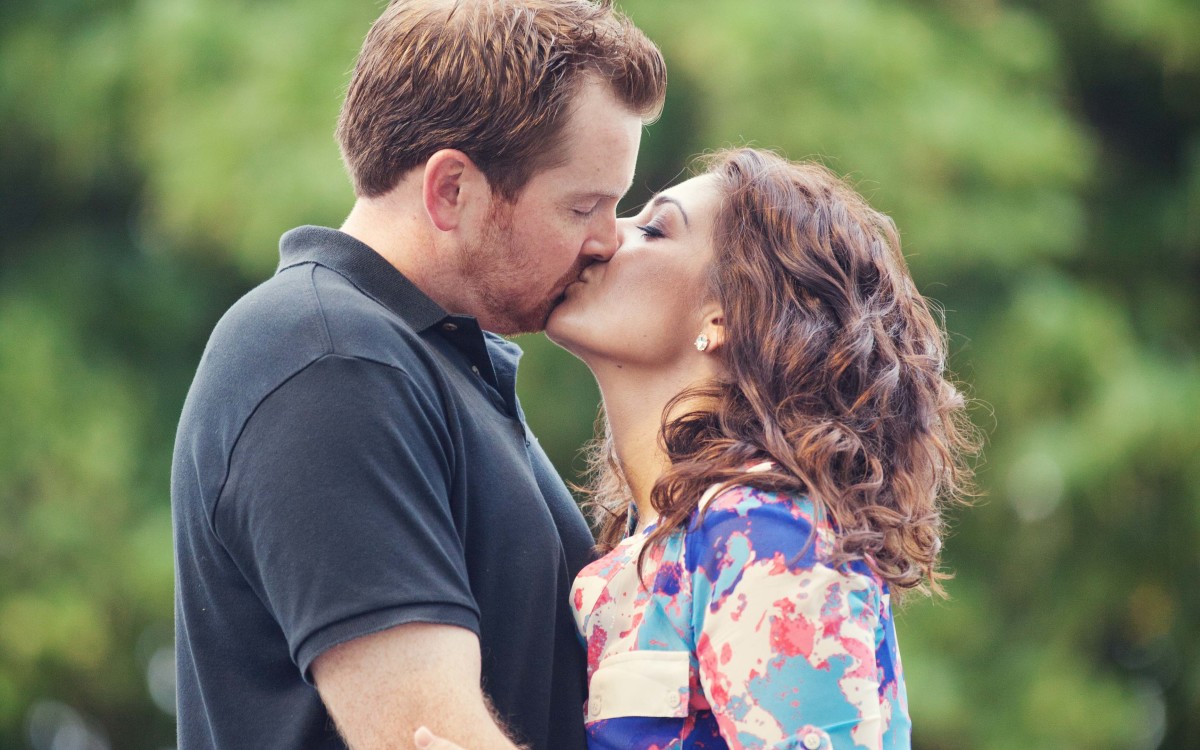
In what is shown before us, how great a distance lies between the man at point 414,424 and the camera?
1644mm

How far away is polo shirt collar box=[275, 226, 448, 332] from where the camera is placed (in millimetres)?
2006

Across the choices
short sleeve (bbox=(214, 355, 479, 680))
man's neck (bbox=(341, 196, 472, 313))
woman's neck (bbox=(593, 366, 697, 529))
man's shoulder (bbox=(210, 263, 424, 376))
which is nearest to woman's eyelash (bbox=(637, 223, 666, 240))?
woman's neck (bbox=(593, 366, 697, 529))

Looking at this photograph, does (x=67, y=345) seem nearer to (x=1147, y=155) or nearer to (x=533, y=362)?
(x=533, y=362)

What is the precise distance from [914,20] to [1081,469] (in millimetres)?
2217

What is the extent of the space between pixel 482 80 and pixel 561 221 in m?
0.26

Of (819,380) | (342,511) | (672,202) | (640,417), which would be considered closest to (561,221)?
(672,202)

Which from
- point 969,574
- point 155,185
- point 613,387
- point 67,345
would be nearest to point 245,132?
point 155,185

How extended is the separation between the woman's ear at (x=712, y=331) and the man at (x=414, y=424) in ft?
0.67

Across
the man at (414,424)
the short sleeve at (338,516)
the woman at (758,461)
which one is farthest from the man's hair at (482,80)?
the short sleeve at (338,516)

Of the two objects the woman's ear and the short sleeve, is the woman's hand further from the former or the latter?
the woman's ear

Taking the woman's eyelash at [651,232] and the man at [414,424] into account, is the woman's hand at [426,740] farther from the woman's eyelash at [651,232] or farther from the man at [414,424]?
the woman's eyelash at [651,232]

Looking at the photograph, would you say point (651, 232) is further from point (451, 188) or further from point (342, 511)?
point (342, 511)

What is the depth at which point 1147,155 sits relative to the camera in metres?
7.51

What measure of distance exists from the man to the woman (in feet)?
0.33
